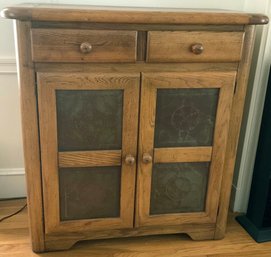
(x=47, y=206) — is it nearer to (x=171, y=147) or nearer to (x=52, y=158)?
(x=52, y=158)

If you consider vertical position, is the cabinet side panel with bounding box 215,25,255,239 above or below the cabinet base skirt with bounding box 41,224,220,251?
above

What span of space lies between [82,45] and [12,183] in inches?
36.8

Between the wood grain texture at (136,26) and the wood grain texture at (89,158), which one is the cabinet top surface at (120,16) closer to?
the wood grain texture at (136,26)

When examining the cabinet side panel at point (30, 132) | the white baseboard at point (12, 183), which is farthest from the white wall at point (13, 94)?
the cabinet side panel at point (30, 132)

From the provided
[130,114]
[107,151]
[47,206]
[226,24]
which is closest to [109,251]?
[47,206]

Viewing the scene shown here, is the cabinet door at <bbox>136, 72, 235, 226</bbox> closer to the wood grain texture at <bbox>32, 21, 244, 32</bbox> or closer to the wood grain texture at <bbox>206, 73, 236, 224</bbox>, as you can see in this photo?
the wood grain texture at <bbox>206, 73, 236, 224</bbox>

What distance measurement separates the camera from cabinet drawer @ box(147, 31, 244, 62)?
1.18 m

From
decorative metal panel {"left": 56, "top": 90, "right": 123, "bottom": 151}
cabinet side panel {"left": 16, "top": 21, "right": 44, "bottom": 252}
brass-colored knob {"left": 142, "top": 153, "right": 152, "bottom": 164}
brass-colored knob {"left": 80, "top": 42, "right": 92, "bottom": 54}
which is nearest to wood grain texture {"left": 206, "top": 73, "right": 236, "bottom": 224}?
brass-colored knob {"left": 142, "top": 153, "right": 152, "bottom": 164}

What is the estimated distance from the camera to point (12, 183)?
1749 mm

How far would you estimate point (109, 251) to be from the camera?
1438 millimetres

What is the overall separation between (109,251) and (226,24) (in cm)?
98

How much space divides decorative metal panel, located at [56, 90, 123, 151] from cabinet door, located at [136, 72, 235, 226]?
3.8 inches

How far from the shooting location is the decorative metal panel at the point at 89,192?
4.31 ft

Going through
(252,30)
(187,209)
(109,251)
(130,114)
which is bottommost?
(109,251)
